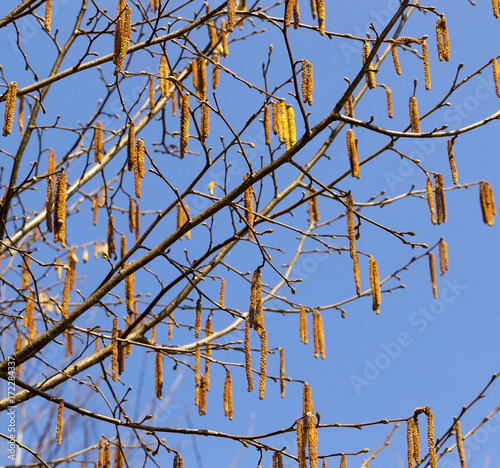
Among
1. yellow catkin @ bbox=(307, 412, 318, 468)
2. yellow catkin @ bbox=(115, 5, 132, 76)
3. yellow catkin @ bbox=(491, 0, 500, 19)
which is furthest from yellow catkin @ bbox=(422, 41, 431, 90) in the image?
yellow catkin @ bbox=(307, 412, 318, 468)

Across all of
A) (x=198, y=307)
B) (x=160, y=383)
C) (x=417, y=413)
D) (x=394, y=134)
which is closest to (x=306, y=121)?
(x=394, y=134)

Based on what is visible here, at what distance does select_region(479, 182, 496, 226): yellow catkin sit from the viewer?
13.4ft

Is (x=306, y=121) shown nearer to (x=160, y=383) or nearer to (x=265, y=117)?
(x=265, y=117)

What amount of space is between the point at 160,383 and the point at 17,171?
161 cm

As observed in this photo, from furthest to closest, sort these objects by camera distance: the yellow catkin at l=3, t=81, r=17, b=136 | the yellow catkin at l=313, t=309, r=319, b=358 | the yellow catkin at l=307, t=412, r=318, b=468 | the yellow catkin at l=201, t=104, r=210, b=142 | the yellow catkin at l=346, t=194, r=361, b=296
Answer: the yellow catkin at l=313, t=309, r=319, b=358 → the yellow catkin at l=201, t=104, r=210, b=142 → the yellow catkin at l=3, t=81, r=17, b=136 → the yellow catkin at l=346, t=194, r=361, b=296 → the yellow catkin at l=307, t=412, r=318, b=468

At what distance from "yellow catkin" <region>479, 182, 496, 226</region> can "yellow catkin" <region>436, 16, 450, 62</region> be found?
127 centimetres

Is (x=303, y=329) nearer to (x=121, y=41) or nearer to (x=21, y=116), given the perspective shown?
(x=121, y=41)

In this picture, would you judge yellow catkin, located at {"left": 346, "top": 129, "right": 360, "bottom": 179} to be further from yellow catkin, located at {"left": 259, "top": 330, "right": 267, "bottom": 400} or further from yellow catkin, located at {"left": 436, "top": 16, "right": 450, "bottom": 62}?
yellow catkin, located at {"left": 259, "top": 330, "right": 267, "bottom": 400}

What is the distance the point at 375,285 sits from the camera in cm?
315

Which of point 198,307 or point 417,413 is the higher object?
point 198,307

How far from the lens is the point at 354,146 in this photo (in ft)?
10.4

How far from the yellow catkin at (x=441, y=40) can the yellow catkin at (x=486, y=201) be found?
1271 mm

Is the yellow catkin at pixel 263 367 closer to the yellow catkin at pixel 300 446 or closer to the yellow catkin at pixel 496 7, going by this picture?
the yellow catkin at pixel 300 446

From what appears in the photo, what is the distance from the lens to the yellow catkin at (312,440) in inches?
102
